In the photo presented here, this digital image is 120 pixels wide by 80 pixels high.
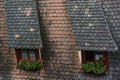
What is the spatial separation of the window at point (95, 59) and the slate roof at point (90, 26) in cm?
62

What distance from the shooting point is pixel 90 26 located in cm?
1352

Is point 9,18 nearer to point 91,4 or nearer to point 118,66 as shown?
point 91,4

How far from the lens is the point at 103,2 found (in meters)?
13.8

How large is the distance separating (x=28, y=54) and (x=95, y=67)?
334cm

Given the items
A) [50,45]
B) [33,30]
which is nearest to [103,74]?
[50,45]

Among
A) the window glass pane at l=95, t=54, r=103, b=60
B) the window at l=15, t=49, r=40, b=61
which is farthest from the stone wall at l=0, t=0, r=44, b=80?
the window glass pane at l=95, t=54, r=103, b=60

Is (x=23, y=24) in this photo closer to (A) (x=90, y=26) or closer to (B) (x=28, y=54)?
(B) (x=28, y=54)

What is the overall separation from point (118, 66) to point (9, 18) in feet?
17.9

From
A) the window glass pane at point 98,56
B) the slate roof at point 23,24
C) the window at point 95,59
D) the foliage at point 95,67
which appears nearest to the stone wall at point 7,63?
the slate roof at point 23,24

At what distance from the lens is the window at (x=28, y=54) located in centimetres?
1476

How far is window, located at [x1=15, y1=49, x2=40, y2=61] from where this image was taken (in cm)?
1476

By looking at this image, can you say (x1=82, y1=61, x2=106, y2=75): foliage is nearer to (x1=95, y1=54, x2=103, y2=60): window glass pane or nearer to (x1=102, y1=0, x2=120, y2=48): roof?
(x1=95, y1=54, x2=103, y2=60): window glass pane

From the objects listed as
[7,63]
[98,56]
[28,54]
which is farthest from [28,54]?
[98,56]

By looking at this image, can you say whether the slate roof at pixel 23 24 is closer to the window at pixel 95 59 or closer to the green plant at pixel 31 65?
the green plant at pixel 31 65
